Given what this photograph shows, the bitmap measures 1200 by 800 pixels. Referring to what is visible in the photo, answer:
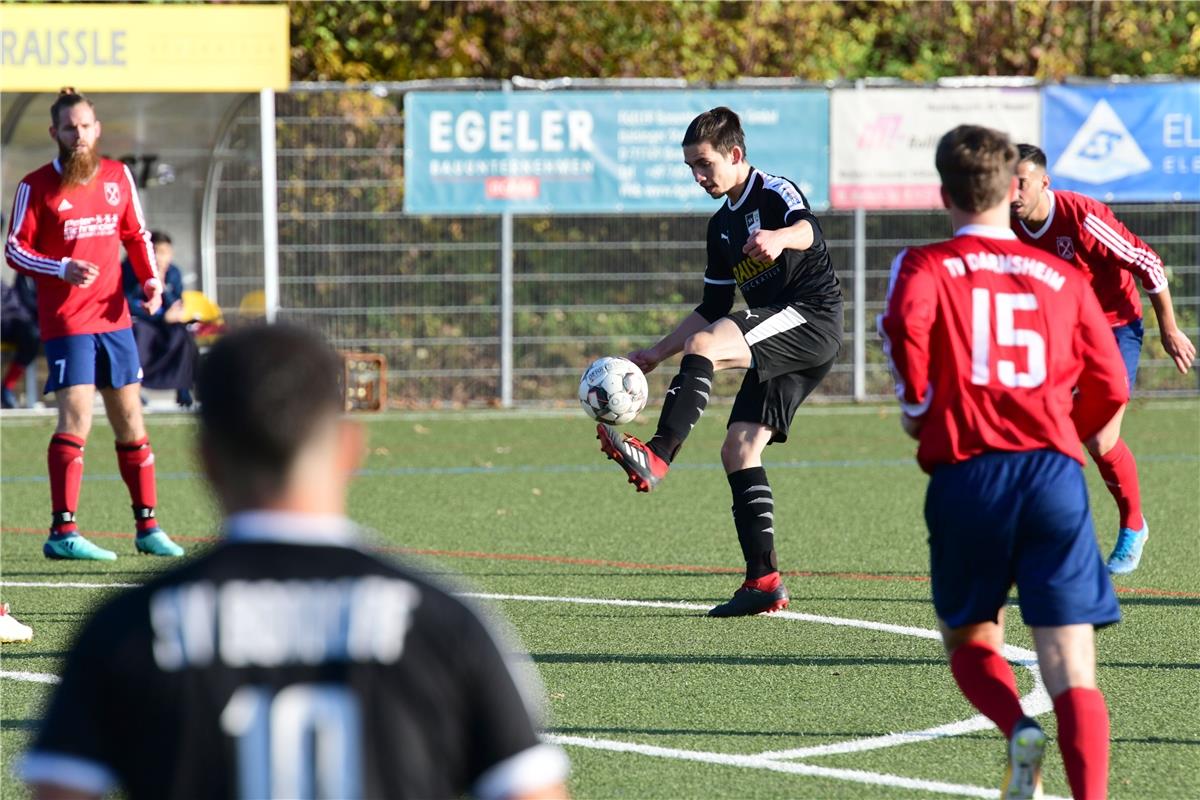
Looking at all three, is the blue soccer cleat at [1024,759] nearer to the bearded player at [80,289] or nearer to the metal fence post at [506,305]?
the bearded player at [80,289]

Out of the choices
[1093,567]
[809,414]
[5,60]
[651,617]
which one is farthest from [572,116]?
[1093,567]

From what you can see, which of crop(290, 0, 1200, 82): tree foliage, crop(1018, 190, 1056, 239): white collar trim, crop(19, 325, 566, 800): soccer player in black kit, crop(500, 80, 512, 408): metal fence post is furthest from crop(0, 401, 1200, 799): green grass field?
crop(290, 0, 1200, 82): tree foliage

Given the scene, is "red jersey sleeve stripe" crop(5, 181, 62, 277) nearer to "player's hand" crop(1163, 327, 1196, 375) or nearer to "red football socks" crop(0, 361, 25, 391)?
"player's hand" crop(1163, 327, 1196, 375)

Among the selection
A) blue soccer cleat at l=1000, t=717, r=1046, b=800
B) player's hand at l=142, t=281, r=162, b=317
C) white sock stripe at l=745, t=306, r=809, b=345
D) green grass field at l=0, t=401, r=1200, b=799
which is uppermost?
player's hand at l=142, t=281, r=162, b=317

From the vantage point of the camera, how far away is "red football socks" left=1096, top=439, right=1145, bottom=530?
7.84 metres

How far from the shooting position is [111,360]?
841cm

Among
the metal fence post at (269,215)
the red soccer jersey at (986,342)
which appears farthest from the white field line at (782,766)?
the metal fence post at (269,215)

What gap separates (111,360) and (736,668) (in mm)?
3863

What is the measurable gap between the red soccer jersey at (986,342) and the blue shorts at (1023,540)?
0.05 metres

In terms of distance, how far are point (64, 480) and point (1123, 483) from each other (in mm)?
4810

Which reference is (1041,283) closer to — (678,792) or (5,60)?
(678,792)

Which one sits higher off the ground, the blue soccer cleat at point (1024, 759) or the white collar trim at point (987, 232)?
the white collar trim at point (987, 232)

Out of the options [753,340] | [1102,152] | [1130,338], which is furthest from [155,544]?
[1102,152]

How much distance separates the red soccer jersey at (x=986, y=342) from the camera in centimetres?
385
